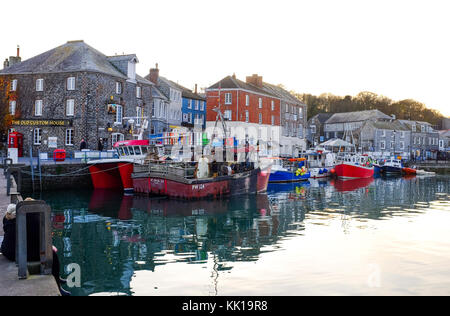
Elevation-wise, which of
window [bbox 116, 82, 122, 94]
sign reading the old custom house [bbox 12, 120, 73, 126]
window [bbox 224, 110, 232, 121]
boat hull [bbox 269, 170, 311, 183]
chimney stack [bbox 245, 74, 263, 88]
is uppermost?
chimney stack [bbox 245, 74, 263, 88]

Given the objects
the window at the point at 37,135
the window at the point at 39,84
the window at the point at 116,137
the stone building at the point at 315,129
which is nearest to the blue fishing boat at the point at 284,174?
the window at the point at 116,137

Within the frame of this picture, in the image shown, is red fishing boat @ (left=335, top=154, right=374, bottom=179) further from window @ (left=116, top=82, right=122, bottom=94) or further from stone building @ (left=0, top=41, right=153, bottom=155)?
window @ (left=116, top=82, right=122, bottom=94)

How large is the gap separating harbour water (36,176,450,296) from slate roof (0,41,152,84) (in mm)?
18280

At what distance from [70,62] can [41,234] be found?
36.2m

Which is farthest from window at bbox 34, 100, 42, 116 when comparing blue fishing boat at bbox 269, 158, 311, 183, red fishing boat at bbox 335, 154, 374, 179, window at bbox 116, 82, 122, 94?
red fishing boat at bbox 335, 154, 374, 179

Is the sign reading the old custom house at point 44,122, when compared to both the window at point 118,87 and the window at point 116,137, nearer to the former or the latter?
the window at point 116,137

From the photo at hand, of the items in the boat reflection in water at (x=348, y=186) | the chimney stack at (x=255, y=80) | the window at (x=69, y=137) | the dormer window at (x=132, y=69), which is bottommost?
the boat reflection in water at (x=348, y=186)

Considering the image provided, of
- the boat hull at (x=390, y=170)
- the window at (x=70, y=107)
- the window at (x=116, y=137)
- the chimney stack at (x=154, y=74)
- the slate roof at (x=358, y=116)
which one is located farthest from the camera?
the slate roof at (x=358, y=116)

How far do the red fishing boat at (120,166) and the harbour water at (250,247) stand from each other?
336cm

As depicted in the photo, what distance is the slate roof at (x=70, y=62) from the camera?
4031 centimetres

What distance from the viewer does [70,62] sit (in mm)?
40906

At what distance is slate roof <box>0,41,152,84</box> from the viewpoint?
40.3 meters

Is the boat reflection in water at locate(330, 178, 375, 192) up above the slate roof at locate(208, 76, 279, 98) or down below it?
below

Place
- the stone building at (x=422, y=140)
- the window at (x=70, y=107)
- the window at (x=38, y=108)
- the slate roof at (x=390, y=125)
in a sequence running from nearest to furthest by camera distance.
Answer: the window at (x=70, y=107) → the window at (x=38, y=108) → the slate roof at (x=390, y=125) → the stone building at (x=422, y=140)
